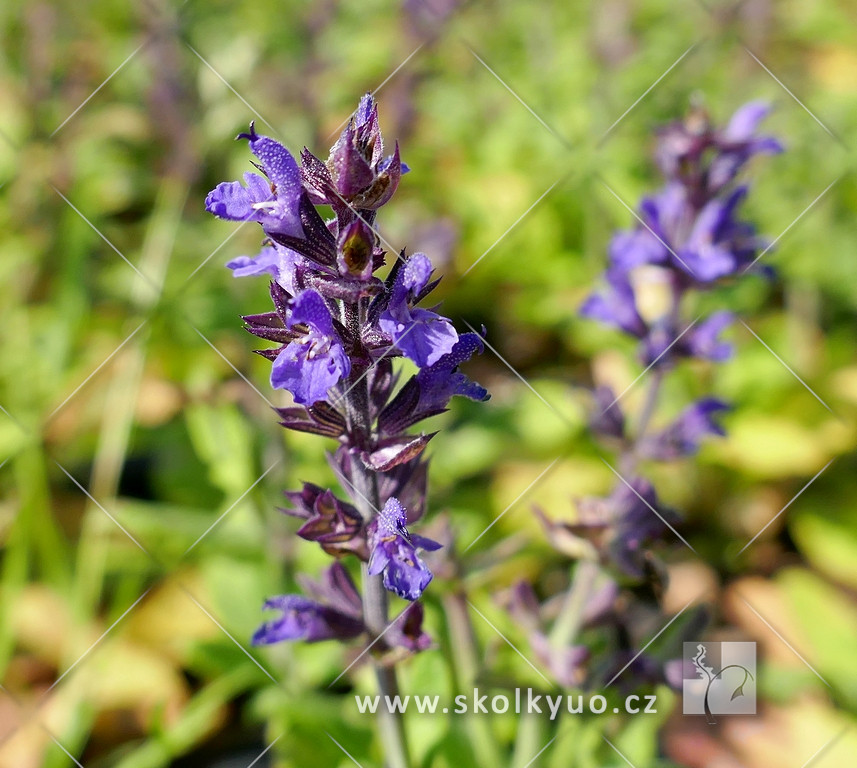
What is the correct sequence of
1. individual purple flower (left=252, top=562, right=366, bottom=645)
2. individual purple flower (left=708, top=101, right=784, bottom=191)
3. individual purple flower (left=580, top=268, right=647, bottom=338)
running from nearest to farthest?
individual purple flower (left=252, top=562, right=366, bottom=645) → individual purple flower (left=708, top=101, right=784, bottom=191) → individual purple flower (left=580, top=268, right=647, bottom=338)

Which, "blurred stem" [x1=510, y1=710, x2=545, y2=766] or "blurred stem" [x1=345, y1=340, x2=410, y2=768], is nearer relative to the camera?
"blurred stem" [x1=345, y1=340, x2=410, y2=768]

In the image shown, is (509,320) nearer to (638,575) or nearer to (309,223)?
(638,575)

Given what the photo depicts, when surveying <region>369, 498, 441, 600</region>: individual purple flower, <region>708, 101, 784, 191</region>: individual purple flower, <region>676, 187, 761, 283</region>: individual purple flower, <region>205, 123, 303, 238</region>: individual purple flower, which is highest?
<region>708, 101, 784, 191</region>: individual purple flower

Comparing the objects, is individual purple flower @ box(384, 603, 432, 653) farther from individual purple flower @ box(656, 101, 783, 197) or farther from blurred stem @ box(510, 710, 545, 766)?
individual purple flower @ box(656, 101, 783, 197)

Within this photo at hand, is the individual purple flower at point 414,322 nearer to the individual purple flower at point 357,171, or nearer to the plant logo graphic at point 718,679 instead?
the individual purple flower at point 357,171

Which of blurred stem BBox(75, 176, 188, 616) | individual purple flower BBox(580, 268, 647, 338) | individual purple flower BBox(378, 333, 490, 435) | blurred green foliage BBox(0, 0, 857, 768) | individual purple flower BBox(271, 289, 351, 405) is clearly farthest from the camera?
blurred stem BBox(75, 176, 188, 616)

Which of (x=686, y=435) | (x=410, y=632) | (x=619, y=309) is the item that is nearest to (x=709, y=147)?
(x=619, y=309)

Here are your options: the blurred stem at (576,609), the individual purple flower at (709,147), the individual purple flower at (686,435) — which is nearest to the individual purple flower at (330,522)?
the blurred stem at (576,609)

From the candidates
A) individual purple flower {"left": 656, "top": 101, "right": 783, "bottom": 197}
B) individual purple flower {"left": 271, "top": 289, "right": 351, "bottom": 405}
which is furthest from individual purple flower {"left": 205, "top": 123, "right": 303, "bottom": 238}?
individual purple flower {"left": 656, "top": 101, "right": 783, "bottom": 197}
